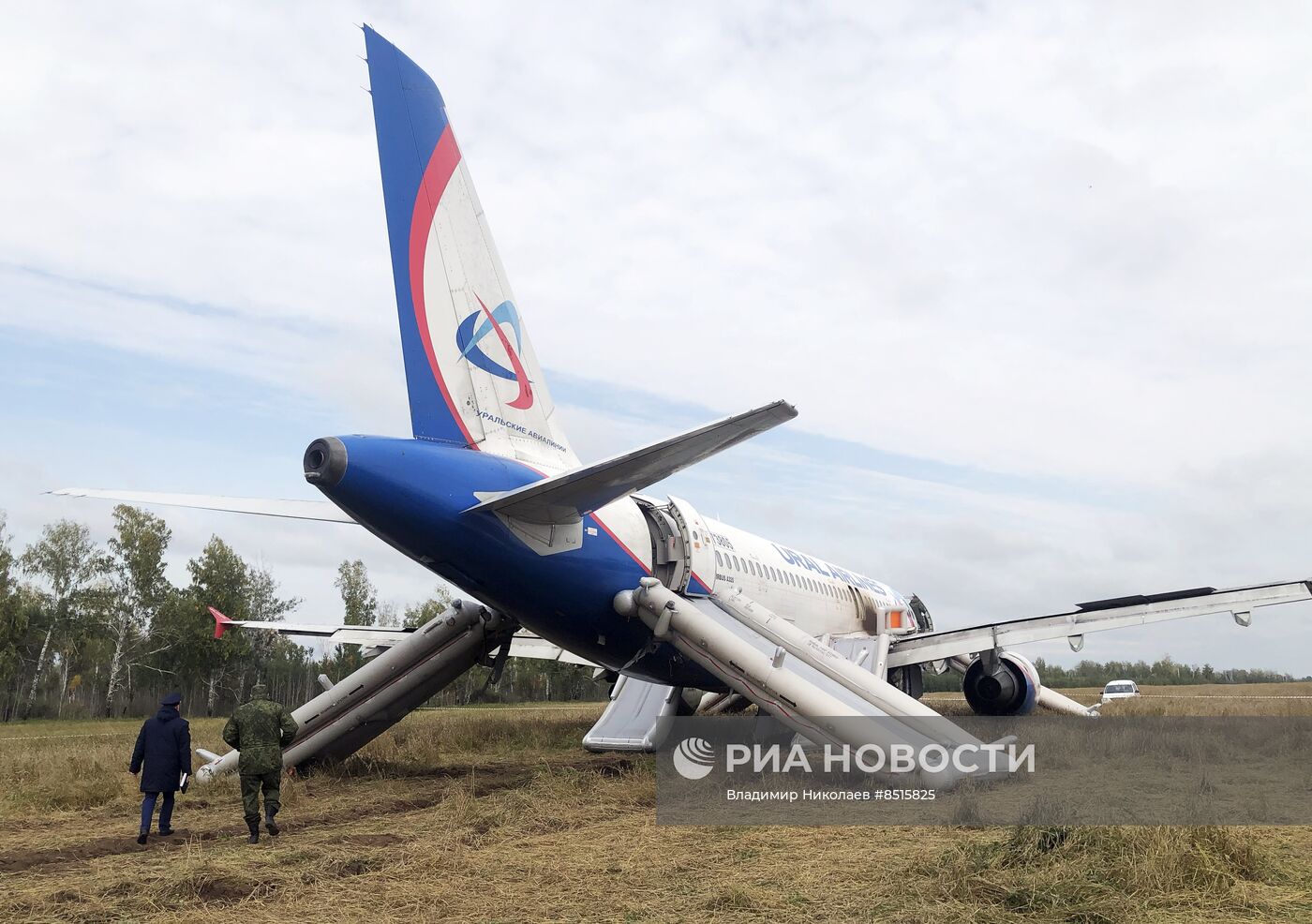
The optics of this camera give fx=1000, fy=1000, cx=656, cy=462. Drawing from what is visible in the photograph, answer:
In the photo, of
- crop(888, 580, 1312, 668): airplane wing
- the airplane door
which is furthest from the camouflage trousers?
crop(888, 580, 1312, 668): airplane wing

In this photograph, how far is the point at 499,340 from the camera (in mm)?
11609

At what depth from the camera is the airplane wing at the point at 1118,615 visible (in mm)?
13703

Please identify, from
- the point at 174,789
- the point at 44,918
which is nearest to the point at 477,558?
the point at 174,789

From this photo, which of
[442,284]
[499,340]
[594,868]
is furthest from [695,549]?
[594,868]

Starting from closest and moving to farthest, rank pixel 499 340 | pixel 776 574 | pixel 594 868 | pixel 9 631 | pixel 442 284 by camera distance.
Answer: pixel 594 868, pixel 442 284, pixel 499 340, pixel 776 574, pixel 9 631

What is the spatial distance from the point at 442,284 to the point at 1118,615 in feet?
34.4

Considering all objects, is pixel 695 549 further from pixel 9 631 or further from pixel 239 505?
pixel 9 631

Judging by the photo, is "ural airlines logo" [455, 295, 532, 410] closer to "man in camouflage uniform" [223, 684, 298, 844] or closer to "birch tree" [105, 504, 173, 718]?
"man in camouflage uniform" [223, 684, 298, 844]

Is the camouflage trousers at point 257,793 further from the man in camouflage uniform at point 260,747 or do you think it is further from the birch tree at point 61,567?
the birch tree at point 61,567

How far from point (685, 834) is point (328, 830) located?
10.2 feet

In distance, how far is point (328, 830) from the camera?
28.1 feet

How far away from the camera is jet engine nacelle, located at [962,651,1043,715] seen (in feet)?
55.5

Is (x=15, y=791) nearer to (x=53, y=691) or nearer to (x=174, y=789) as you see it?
(x=174, y=789)

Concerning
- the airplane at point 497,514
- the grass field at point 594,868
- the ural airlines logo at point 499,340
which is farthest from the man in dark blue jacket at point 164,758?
the ural airlines logo at point 499,340
